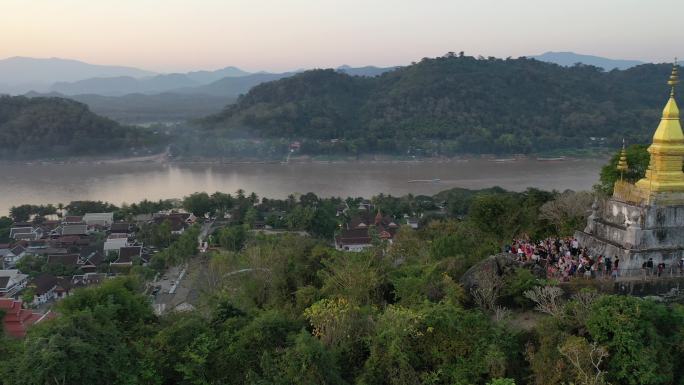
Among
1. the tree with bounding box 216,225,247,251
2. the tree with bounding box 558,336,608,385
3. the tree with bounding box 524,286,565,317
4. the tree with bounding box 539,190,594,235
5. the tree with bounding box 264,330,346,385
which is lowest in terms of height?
the tree with bounding box 216,225,247,251

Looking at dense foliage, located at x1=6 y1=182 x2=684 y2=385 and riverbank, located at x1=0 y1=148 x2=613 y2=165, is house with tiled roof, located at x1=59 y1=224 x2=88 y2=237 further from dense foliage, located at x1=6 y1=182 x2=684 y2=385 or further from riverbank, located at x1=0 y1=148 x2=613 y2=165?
riverbank, located at x1=0 y1=148 x2=613 y2=165

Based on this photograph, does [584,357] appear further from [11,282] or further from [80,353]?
[11,282]

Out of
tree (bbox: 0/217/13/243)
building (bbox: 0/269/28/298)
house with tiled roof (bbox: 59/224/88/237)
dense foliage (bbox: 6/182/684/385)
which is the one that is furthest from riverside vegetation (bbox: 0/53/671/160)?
dense foliage (bbox: 6/182/684/385)

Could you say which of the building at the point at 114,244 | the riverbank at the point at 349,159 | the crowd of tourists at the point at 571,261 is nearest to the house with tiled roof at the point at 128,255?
the building at the point at 114,244

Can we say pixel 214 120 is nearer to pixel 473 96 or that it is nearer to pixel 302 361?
pixel 473 96

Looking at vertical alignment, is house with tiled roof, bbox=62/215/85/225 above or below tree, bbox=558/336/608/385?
below

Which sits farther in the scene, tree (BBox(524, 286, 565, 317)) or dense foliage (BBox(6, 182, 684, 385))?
tree (BBox(524, 286, 565, 317))
